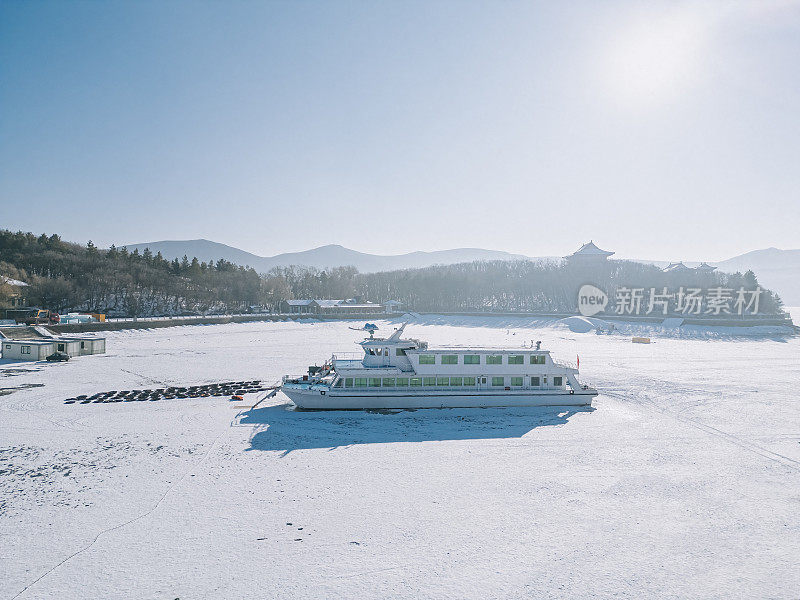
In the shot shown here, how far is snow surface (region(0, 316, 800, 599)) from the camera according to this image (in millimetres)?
11328

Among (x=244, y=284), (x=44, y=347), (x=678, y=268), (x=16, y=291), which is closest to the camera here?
(x=44, y=347)

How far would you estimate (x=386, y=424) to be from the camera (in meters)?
24.6

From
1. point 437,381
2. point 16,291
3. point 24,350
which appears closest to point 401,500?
point 437,381

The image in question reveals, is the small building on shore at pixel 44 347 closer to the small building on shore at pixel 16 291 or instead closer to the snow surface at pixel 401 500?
the snow surface at pixel 401 500

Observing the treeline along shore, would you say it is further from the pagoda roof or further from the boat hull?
the boat hull

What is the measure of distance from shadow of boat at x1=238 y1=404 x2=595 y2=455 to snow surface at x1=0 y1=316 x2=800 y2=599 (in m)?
0.18

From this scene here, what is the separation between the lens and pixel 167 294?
3642 inches

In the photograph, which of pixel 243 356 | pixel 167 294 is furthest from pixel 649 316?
pixel 167 294

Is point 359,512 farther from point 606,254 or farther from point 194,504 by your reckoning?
point 606,254

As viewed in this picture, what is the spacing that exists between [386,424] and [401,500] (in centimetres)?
907

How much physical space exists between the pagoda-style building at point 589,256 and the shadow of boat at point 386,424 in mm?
101822

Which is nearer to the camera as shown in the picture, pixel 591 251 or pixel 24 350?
pixel 24 350

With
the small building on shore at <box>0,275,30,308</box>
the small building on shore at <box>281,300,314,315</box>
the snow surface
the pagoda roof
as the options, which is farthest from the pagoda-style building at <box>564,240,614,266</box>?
the small building on shore at <box>0,275,30,308</box>

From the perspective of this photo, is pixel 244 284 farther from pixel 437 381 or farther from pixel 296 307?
pixel 437 381
